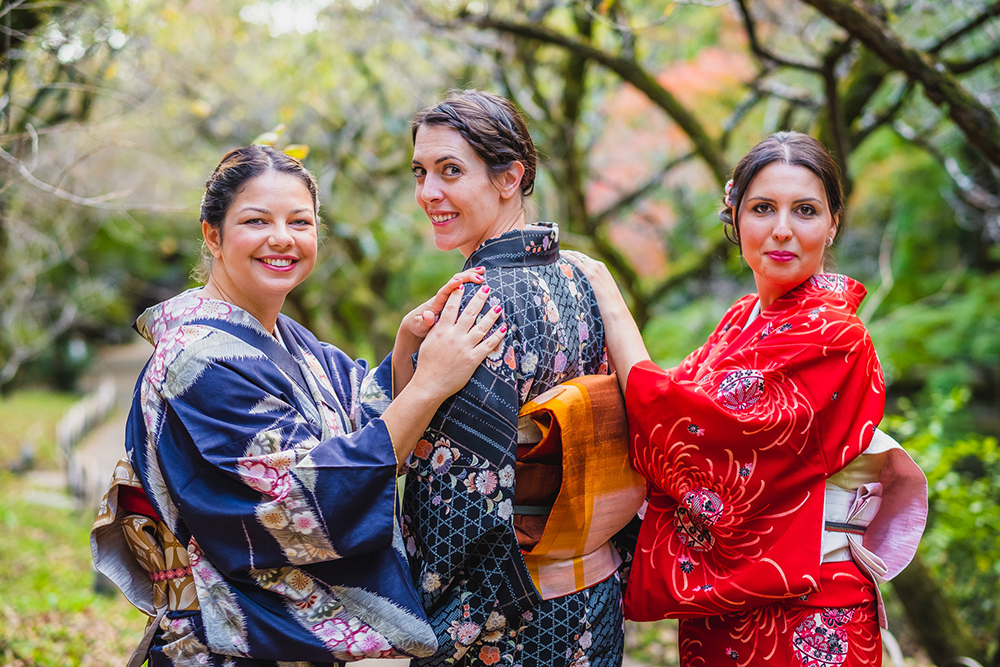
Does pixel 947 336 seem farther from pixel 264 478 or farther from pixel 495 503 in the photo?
pixel 264 478

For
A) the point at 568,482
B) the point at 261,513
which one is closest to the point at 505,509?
the point at 568,482

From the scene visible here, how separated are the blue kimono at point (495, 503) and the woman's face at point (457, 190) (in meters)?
0.06

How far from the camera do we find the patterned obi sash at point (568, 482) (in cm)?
196

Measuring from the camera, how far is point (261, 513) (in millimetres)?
1774

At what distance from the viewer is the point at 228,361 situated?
1867mm

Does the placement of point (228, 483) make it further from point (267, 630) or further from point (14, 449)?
point (14, 449)

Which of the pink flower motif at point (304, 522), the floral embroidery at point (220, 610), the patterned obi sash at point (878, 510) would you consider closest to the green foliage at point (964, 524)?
the patterned obi sash at point (878, 510)

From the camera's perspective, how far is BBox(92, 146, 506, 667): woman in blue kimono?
179 centimetres

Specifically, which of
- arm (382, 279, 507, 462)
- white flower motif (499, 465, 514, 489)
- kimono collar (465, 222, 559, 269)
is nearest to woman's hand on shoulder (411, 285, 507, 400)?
arm (382, 279, 507, 462)

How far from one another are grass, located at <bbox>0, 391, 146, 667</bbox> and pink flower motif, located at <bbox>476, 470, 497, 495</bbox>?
112 inches

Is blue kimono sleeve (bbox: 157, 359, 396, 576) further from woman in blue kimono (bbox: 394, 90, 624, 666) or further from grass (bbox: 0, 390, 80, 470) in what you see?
grass (bbox: 0, 390, 80, 470)

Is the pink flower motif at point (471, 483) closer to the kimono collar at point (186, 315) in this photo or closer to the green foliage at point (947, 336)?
the kimono collar at point (186, 315)

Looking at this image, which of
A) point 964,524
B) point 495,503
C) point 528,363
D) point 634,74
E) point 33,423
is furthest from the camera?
point 33,423

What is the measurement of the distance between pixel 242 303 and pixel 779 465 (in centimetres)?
151
